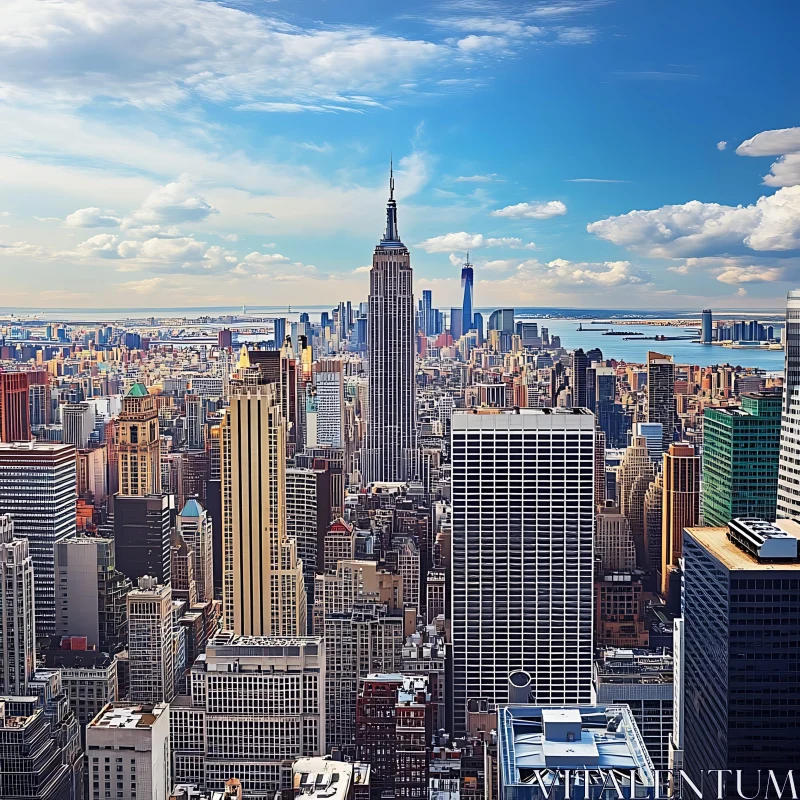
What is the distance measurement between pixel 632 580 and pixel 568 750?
3.42 metres

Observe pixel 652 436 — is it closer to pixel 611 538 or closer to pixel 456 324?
pixel 611 538

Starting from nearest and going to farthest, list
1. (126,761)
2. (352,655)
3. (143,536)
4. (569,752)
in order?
(569,752) → (126,761) → (352,655) → (143,536)

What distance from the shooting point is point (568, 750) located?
3.23m

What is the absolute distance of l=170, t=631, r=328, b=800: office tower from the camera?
5.81 meters

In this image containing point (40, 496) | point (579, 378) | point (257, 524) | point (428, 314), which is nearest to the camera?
point (579, 378)

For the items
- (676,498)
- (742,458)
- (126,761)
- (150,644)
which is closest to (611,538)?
(676,498)

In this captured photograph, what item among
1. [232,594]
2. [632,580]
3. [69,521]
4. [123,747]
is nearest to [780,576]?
[632,580]

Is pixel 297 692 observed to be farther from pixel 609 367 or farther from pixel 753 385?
pixel 753 385

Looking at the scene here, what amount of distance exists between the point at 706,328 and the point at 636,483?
6.51 ft

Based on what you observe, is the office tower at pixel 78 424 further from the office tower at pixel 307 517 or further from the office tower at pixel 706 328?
the office tower at pixel 706 328

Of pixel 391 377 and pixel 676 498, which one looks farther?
pixel 391 377

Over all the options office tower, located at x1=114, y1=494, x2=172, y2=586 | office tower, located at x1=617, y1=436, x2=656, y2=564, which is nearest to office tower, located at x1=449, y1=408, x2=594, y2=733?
office tower, located at x1=617, y1=436, x2=656, y2=564

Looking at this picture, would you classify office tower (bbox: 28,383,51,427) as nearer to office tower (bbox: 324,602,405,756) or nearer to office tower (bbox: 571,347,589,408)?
office tower (bbox: 324,602,405,756)

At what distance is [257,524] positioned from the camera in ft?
27.6
